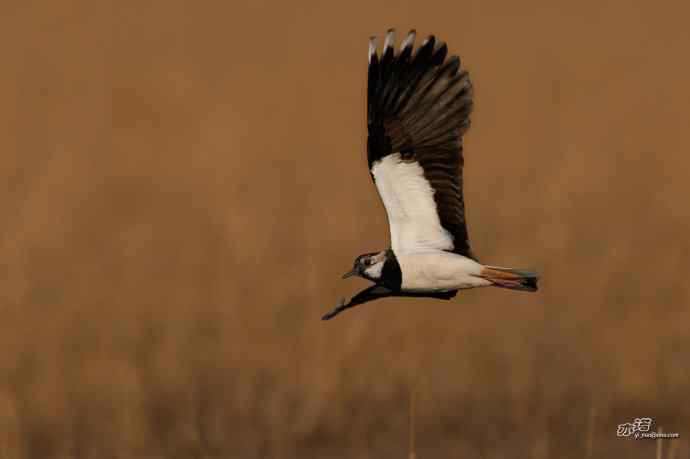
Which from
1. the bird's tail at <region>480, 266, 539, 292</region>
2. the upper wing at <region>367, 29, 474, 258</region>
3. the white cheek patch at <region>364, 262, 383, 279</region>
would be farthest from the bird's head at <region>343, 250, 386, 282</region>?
the bird's tail at <region>480, 266, 539, 292</region>

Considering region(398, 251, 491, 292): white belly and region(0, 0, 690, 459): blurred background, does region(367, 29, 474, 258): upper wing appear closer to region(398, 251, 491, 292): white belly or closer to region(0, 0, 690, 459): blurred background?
region(398, 251, 491, 292): white belly

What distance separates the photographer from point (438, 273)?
18.5ft

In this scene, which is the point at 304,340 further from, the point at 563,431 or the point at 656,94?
the point at 656,94

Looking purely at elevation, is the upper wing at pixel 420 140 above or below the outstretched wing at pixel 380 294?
above

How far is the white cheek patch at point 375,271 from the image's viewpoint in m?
5.71

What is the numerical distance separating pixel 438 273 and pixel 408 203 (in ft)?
1.43

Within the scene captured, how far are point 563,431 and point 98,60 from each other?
Result: 15.5 ft

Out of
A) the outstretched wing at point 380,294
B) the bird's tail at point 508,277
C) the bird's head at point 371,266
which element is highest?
the bird's head at point 371,266

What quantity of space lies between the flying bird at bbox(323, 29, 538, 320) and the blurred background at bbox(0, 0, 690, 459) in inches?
78.8

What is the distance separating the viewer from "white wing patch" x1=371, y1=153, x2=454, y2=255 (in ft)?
19.5

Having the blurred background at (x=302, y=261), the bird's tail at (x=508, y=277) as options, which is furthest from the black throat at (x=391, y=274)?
the blurred background at (x=302, y=261)

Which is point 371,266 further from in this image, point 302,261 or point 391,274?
point 302,261

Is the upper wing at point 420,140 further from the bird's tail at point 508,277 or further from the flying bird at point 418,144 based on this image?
the bird's tail at point 508,277

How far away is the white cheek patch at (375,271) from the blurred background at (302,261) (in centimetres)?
216
